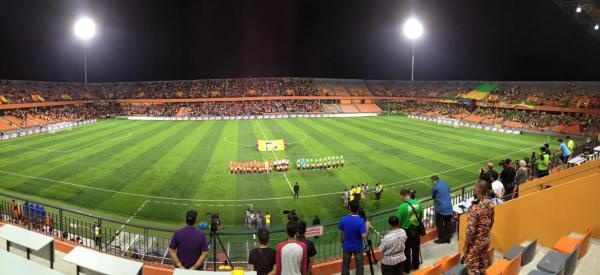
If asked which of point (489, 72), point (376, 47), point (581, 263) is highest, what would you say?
point (376, 47)

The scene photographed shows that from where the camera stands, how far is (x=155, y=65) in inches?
2982

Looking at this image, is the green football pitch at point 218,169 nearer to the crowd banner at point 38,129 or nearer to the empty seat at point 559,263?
the crowd banner at point 38,129

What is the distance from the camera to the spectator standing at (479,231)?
259 inches

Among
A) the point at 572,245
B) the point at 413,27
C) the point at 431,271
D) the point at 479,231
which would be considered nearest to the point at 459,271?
the point at 431,271

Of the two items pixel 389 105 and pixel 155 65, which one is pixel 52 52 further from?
pixel 389 105

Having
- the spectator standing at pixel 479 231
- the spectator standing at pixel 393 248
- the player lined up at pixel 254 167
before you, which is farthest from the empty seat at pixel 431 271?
the player lined up at pixel 254 167

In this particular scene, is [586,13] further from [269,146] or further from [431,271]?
[269,146]

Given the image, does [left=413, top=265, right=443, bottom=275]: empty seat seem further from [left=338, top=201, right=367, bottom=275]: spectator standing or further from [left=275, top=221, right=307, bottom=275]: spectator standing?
[left=275, top=221, right=307, bottom=275]: spectator standing

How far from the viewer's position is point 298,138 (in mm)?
44406

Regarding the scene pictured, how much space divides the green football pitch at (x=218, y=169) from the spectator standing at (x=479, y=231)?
1243 centimetres

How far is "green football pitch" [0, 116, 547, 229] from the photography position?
20938mm

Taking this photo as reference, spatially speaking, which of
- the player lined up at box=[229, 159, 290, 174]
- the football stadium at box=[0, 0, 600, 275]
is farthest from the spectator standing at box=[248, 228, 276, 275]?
Result: the player lined up at box=[229, 159, 290, 174]

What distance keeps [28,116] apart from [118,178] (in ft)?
143

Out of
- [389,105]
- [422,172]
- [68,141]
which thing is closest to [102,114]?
[68,141]
